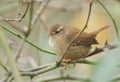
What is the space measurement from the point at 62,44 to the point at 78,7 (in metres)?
1.40

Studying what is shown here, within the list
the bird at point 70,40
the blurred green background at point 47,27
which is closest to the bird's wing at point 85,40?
the bird at point 70,40

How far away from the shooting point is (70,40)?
11.0 feet

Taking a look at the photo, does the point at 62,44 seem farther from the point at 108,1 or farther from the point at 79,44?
the point at 108,1

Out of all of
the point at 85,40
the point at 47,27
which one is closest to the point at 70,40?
the point at 85,40

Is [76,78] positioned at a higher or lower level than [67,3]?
lower

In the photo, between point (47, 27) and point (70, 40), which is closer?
point (70, 40)

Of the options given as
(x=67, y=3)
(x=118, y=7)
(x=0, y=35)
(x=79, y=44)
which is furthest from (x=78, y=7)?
(x=0, y=35)

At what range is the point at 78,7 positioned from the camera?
15.3ft

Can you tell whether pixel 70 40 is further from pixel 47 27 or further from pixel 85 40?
pixel 47 27

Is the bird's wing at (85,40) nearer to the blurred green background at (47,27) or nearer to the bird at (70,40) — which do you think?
the bird at (70,40)

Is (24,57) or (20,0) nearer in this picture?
(20,0)

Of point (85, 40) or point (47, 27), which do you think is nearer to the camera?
point (85, 40)

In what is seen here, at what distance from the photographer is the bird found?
3.11 meters

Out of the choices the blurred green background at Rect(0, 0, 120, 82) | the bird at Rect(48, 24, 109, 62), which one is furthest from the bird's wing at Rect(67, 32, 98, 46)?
the blurred green background at Rect(0, 0, 120, 82)
